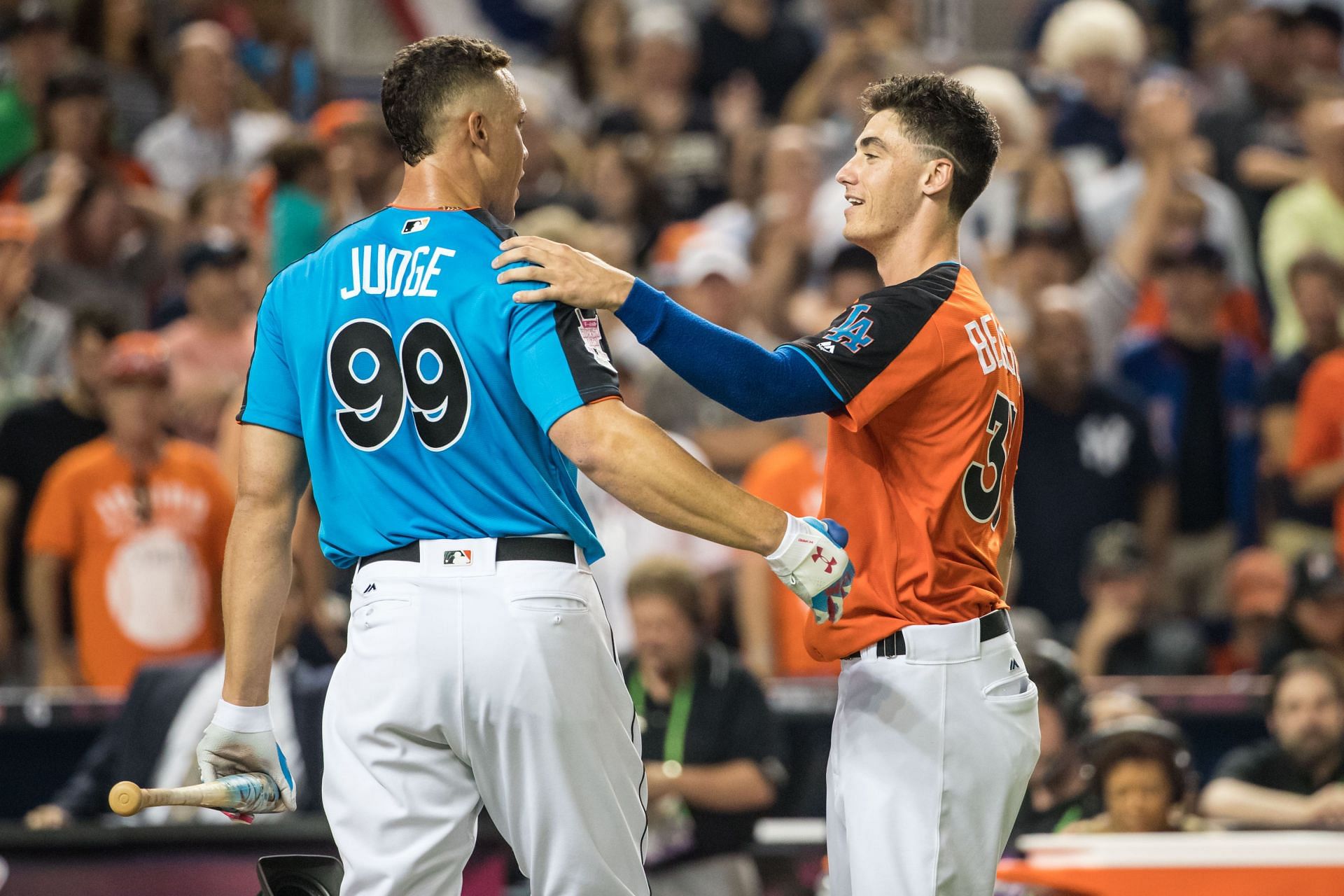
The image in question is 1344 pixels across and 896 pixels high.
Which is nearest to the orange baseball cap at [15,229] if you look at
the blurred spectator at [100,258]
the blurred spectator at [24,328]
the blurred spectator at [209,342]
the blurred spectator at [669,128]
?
Result: the blurred spectator at [24,328]

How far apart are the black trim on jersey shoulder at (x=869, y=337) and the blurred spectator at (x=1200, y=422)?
5.24m

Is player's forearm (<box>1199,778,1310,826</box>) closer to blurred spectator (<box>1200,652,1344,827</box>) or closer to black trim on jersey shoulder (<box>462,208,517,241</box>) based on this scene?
blurred spectator (<box>1200,652,1344,827</box>)

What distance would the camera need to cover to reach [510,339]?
12.3 feet

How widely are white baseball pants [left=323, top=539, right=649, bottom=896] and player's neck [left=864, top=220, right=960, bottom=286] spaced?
3.83 feet

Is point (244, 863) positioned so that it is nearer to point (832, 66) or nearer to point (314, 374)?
point (314, 374)

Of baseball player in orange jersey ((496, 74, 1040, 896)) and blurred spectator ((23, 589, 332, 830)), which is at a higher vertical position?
baseball player in orange jersey ((496, 74, 1040, 896))

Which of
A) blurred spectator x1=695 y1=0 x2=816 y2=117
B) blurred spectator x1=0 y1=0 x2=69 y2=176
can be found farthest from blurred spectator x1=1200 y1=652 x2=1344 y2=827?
blurred spectator x1=0 y1=0 x2=69 y2=176

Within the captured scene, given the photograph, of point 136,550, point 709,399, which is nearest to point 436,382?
point 136,550

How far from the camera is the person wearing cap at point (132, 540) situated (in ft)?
24.8

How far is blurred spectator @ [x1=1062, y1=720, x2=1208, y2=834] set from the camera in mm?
5859

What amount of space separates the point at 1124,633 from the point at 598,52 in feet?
18.9

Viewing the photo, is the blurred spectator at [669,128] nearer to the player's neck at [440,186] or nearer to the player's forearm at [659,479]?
the player's neck at [440,186]

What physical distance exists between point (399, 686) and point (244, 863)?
2.16 meters

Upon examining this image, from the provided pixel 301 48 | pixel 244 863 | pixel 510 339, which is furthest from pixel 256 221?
pixel 510 339
